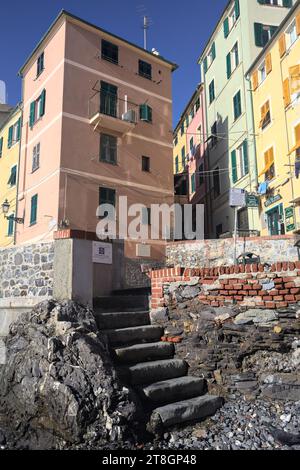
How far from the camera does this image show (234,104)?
744 inches

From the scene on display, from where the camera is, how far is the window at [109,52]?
56.3 feet

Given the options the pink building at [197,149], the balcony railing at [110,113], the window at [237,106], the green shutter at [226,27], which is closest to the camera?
the balcony railing at [110,113]

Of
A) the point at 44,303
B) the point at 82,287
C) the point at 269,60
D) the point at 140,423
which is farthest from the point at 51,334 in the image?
the point at 269,60

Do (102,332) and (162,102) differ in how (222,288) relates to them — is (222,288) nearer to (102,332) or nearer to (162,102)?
(102,332)

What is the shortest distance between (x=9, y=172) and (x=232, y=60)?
43.9 ft

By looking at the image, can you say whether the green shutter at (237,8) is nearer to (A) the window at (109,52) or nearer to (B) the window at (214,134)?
(B) the window at (214,134)

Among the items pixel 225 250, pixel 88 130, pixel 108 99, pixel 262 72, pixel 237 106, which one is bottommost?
pixel 225 250

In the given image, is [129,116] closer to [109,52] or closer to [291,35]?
→ [109,52]

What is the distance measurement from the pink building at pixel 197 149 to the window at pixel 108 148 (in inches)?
288

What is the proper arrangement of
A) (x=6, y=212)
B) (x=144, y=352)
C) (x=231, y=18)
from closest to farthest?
(x=144, y=352)
(x=6, y=212)
(x=231, y=18)

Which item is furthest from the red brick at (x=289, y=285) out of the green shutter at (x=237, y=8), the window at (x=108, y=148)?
the green shutter at (x=237, y=8)

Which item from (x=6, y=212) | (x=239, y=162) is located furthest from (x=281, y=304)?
(x=6, y=212)

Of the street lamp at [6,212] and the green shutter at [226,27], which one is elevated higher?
the green shutter at [226,27]

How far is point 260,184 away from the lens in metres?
16.0
